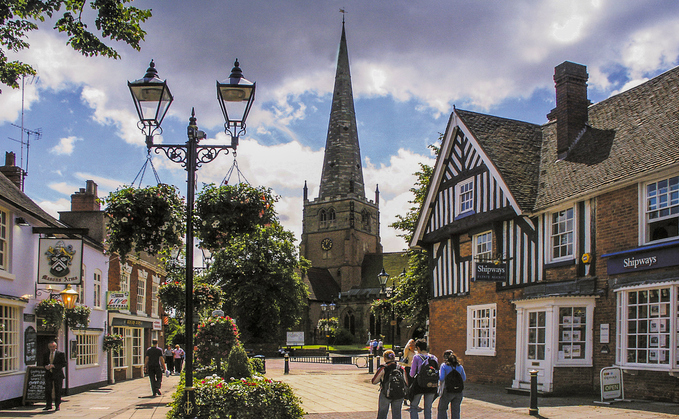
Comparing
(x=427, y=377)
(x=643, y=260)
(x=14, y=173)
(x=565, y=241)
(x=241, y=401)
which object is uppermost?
(x=14, y=173)

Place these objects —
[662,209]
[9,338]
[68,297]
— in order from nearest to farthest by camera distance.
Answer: [662,209]
[9,338]
[68,297]

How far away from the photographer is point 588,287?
14.8 meters

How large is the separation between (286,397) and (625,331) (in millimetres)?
8319

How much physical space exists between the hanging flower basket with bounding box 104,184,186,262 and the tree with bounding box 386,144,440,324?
732 inches

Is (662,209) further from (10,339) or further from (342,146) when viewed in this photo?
(342,146)

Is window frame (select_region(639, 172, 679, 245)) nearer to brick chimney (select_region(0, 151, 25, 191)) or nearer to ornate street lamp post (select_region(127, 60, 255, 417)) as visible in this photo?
ornate street lamp post (select_region(127, 60, 255, 417))

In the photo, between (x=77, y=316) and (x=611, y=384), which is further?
(x=77, y=316)

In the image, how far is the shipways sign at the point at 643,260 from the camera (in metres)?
12.6

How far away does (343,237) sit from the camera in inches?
3317

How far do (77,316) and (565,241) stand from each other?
45.9 feet

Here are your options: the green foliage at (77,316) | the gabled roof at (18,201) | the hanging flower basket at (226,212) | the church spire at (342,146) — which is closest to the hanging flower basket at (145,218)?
the hanging flower basket at (226,212)

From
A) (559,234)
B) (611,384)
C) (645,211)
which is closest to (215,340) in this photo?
(611,384)

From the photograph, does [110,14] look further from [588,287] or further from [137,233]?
[588,287]

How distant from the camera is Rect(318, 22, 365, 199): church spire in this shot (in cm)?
7775
